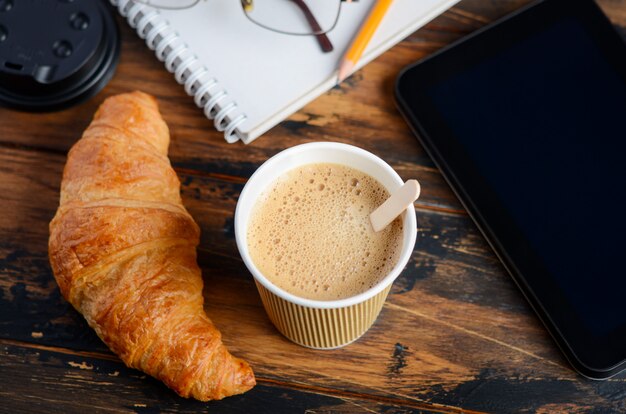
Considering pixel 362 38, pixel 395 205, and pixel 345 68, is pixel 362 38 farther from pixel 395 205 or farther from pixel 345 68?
pixel 395 205

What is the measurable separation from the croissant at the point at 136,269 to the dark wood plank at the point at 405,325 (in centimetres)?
7

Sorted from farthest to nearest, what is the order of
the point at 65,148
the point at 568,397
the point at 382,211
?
1. the point at 65,148
2. the point at 568,397
3. the point at 382,211

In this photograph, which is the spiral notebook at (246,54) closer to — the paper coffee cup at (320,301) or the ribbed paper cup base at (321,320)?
the paper coffee cup at (320,301)

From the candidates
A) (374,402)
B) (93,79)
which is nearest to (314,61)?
(93,79)

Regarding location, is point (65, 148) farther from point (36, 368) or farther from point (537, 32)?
point (537, 32)

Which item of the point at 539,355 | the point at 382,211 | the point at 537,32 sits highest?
the point at 537,32

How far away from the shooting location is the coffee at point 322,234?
0.92 m

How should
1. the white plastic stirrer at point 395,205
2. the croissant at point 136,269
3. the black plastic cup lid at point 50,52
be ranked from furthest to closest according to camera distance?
the black plastic cup lid at point 50,52 < the croissant at point 136,269 < the white plastic stirrer at point 395,205

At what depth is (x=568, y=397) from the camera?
102 cm

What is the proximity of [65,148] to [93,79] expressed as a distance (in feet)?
0.38

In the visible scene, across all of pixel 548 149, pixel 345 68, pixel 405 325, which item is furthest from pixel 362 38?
pixel 405 325

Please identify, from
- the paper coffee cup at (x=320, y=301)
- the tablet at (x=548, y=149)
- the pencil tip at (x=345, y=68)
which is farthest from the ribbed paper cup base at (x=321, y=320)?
the pencil tip at (x=345, y=68)

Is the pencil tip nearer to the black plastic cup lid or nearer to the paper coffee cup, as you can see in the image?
the paper coffee cup

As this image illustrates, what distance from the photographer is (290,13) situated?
3.85ft
